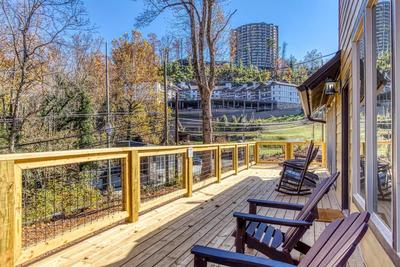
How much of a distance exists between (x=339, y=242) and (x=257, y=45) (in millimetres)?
22945

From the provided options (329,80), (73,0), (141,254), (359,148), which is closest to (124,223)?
(141,254)

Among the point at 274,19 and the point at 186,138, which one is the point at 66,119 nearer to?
the point at 186,138

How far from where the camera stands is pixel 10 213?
236cm

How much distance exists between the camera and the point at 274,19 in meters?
27.3

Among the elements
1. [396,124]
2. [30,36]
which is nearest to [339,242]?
[396,124]

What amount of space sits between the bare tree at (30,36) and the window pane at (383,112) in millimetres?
10343

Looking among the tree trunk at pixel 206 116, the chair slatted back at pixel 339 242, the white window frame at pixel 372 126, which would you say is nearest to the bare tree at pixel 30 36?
the tree trunk at pixel 206 116

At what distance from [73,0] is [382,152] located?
10.9 meters

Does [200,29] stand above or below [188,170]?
above

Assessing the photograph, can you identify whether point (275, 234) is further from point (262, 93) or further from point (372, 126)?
point (262, 93)

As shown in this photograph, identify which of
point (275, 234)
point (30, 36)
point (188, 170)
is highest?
point (30, 36)

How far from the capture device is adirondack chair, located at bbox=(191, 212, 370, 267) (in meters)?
1.17

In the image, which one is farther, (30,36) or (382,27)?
(30,36)

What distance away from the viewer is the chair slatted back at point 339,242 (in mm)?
1153
